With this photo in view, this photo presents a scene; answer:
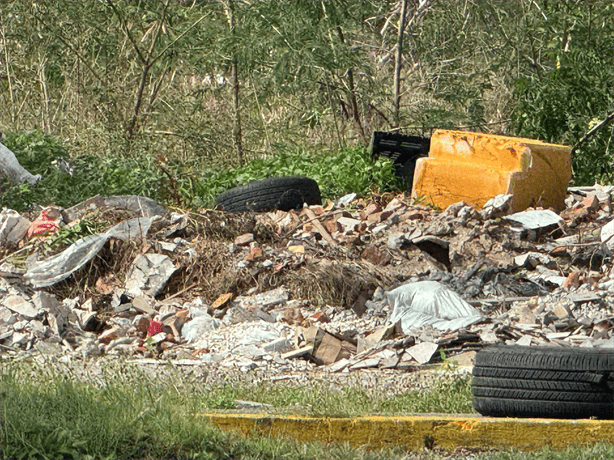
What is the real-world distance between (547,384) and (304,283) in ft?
10.9

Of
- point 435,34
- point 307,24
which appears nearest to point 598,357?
point 307,24

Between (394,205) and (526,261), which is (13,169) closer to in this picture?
(394,205)

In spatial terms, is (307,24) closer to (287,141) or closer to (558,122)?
(287,141)

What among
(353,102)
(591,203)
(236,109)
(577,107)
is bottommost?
(591,203)

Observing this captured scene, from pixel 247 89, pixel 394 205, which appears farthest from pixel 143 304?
pixel 247 89

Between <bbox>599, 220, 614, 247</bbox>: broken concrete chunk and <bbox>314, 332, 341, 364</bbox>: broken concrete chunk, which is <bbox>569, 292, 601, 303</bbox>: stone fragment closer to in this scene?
<bbox>599, 220, 614, 247</bbox>: broken concrete chunk

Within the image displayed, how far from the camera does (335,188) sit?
415 inches

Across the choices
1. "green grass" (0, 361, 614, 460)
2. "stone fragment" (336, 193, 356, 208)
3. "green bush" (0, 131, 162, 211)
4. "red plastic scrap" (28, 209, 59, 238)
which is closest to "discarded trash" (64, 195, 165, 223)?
"red plastic scrap" (28, 209, 59, 238)

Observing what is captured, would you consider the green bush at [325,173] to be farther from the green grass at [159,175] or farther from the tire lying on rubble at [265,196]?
the tire lying on rubble at [265,196]

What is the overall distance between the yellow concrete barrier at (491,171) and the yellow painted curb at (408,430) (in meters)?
5.53

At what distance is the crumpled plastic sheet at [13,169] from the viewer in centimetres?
→ 1018

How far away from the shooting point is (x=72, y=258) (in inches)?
313

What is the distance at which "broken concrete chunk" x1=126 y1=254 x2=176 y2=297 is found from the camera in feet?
25.5

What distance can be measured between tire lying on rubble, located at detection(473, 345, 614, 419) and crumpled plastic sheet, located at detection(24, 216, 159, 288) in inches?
168
